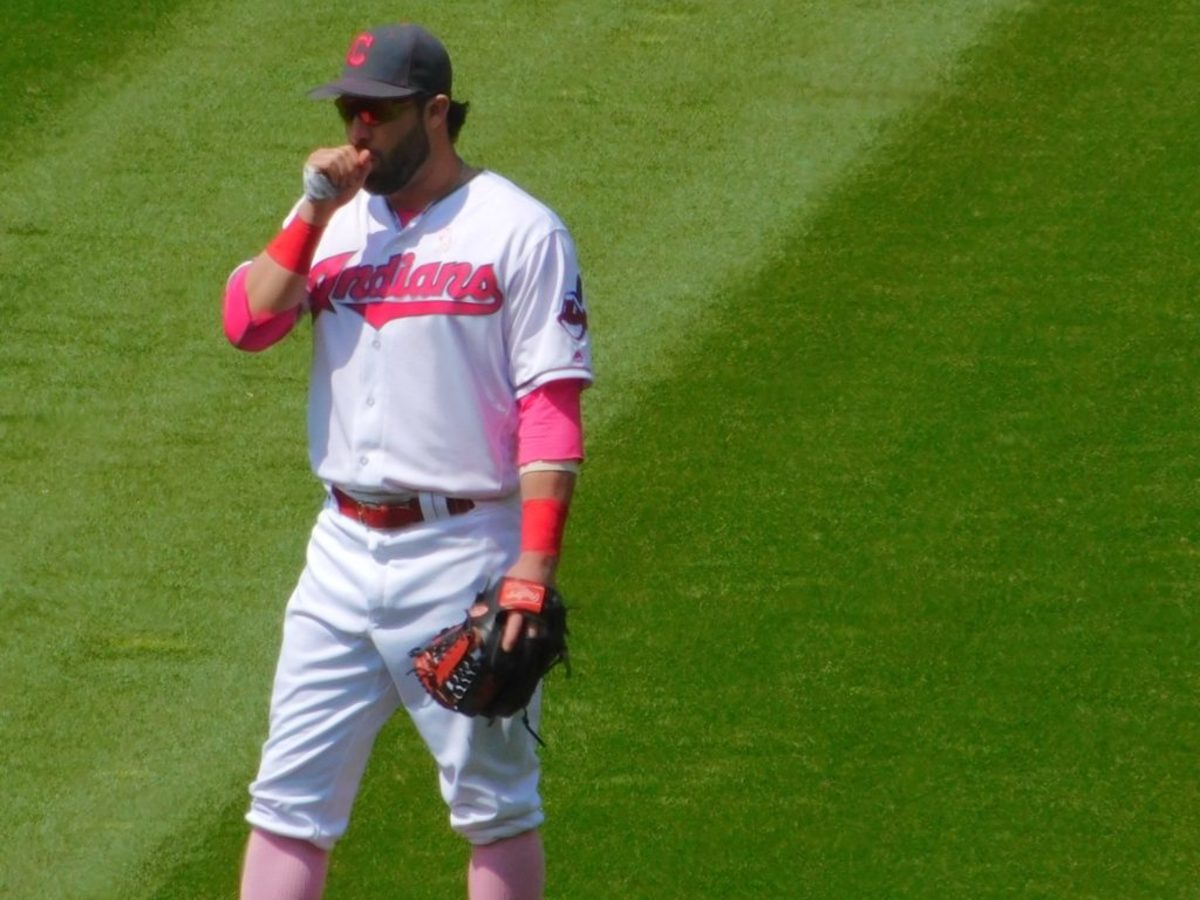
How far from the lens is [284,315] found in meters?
4.00

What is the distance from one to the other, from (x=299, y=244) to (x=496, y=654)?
31.9 inches

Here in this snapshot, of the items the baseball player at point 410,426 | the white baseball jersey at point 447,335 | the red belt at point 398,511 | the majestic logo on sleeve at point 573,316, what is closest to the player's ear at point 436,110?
the baseball player at point 410,426

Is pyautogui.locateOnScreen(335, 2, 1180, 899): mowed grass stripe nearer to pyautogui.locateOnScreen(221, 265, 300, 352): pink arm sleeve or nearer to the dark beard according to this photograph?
pyautogui.locateOnScreen(221, 265, 300, 352): pink arm sleeve

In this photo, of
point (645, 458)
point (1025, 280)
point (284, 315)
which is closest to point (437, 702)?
point (284, 315)

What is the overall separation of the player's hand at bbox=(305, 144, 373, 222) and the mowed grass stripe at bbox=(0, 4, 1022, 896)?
5.37ft

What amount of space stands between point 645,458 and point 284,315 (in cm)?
216

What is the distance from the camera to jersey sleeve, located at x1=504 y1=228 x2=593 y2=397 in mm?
3891

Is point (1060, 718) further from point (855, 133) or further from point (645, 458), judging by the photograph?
point (855, 133)

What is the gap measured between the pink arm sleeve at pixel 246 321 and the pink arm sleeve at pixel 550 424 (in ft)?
1.54

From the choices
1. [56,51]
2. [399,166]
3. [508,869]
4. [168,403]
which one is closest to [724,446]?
[168,403]

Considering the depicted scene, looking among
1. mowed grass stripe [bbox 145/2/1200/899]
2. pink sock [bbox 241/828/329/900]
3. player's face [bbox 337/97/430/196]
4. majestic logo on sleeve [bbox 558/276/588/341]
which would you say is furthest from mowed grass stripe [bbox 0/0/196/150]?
majestic logo on sleeve [bbox 558/276/588/341]

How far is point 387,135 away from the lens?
4.00m

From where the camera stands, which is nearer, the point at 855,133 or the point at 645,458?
the point at 645,458

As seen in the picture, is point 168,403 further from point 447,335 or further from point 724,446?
point 447,335
